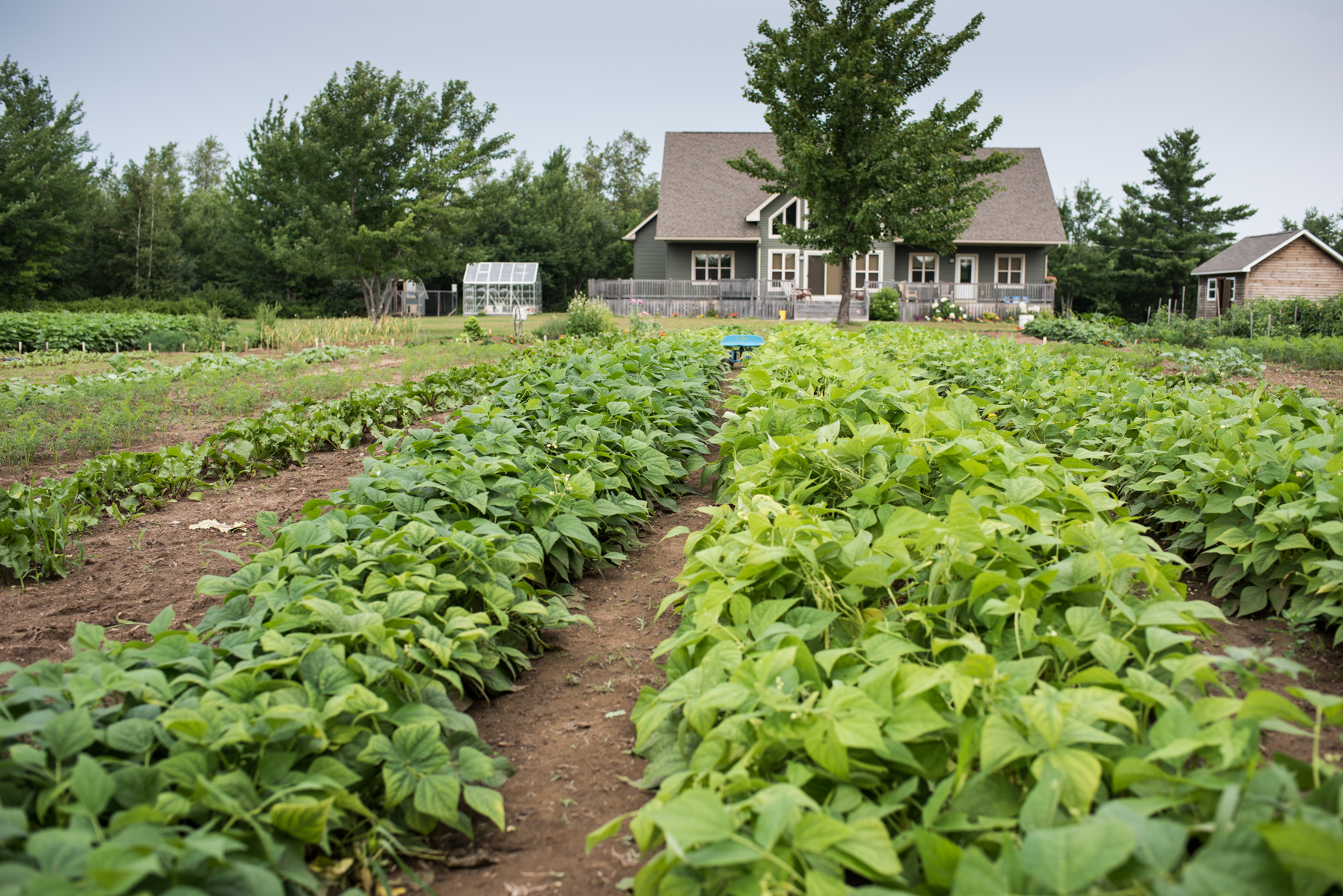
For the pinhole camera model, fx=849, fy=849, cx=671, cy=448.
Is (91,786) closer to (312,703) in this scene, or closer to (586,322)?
(312,703)

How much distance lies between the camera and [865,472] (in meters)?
3.60

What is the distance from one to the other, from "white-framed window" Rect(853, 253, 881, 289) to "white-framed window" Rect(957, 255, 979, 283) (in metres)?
3.06

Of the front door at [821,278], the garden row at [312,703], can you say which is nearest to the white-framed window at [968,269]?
the front door at [821,278]

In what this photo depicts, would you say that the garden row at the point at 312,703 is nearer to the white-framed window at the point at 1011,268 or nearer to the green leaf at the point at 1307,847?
the green leaf at the point at 1307,847

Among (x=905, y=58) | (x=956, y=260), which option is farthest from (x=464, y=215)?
(x=956, y=260)

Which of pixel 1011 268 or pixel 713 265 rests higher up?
pixel 713 265

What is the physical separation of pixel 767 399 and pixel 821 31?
19450 mm

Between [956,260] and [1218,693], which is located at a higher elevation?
[956,260]

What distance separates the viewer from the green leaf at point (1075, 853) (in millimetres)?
1254

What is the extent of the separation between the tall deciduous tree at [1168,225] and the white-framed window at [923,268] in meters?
19.1

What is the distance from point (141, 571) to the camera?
A: 3.95 meters

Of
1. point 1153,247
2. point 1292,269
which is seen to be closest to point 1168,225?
point 1153,247

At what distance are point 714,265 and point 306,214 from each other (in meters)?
14.6

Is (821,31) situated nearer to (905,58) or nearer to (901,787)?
(905,58)
